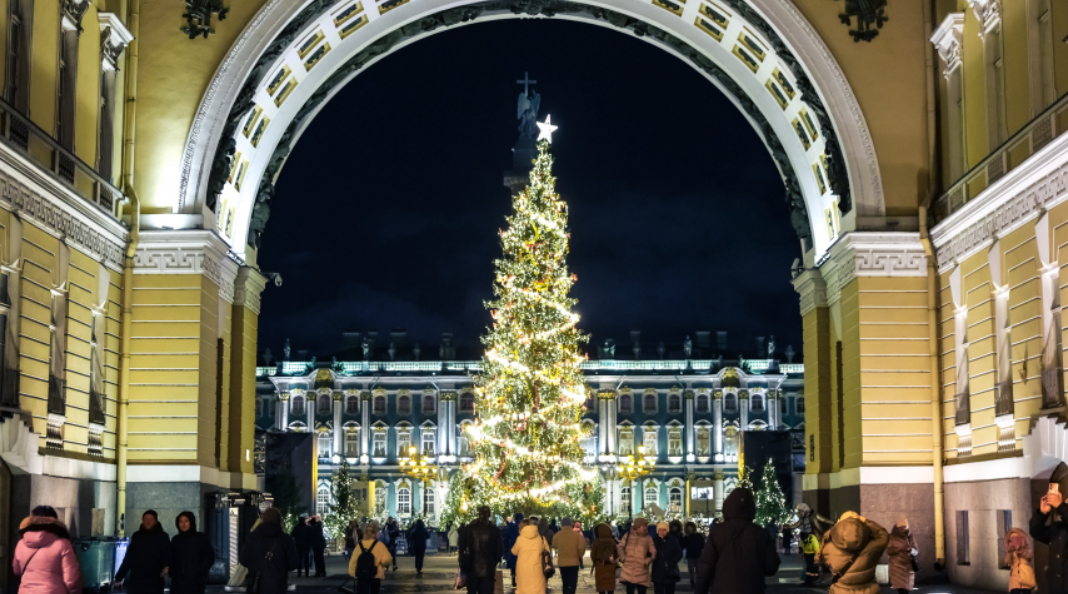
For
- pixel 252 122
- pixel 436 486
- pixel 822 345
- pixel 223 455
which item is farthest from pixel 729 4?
→ pixel 436 486

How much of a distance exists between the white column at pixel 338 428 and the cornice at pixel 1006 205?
315ft

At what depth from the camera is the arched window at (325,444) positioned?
119688mm

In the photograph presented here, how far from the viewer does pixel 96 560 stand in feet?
77.8

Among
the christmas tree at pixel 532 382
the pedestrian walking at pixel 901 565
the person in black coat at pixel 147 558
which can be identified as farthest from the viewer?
the christmas tree at pixel 532 382

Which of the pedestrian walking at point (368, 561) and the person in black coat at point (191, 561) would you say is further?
the pedestrian walking at point (368, 561)

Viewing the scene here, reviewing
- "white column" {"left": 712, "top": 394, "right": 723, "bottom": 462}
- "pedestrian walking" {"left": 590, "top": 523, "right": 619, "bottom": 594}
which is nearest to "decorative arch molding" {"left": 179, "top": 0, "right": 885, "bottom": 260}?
"pedestrian walking" {"left": 590, "top": 523, "right": 619, "bottom": 594}

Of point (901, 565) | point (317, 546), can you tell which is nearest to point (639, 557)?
point (901, 565)

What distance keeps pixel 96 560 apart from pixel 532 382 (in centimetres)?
1902

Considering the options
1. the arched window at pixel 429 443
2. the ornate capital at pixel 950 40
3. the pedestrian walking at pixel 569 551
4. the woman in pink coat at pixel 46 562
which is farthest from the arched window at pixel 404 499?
the woman in pink coat at pixel 46 562

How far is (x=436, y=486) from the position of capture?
4680 inches

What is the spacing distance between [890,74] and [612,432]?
307ft

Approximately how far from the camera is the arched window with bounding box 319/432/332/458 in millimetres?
119688

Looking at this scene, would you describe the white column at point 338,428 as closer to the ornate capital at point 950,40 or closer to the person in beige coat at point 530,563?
the ornate capital at point 950,40

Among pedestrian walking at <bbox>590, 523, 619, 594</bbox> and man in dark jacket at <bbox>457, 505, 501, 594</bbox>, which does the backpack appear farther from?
pedestrian walking at <bbox>590, 523, 619, 594</bbox>
